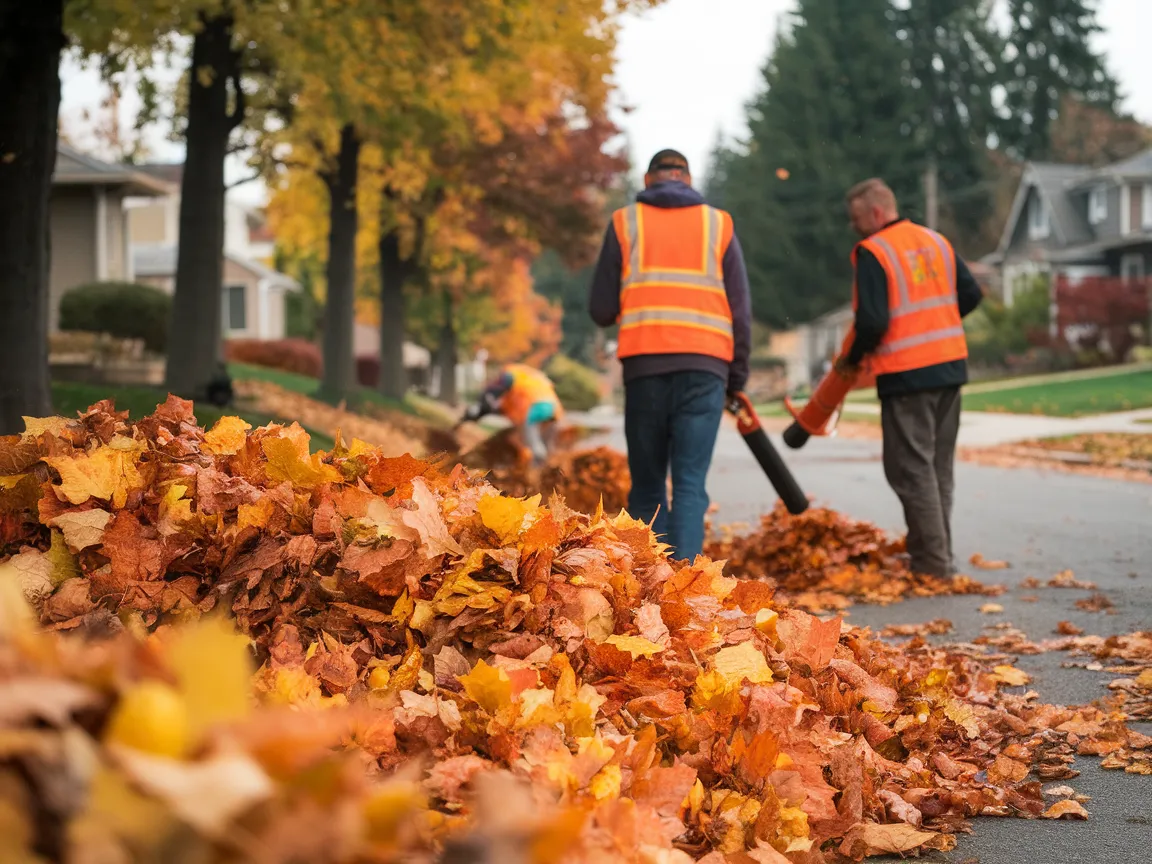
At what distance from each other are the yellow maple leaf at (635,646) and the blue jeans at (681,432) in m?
3.02

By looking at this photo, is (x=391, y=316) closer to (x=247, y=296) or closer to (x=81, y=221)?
(x=81, y=221)

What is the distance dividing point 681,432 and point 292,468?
120 inches

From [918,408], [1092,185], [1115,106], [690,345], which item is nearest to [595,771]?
[690,345]

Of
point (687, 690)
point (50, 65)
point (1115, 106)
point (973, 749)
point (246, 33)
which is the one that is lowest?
point (973, 749)

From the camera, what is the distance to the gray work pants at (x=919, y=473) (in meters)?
7.85

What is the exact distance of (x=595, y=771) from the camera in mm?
2775

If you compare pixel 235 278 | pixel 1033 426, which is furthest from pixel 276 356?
pixel 1033 426

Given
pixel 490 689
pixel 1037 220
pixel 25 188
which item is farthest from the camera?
pixel 1037 220

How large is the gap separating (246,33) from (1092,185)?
157ft

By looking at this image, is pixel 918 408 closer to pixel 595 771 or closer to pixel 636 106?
pixel 595 771

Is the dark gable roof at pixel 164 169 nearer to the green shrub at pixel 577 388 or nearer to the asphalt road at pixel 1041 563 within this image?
the green shrub at pixel 577 388

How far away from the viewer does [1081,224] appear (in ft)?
185

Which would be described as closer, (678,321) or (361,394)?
(678,321)

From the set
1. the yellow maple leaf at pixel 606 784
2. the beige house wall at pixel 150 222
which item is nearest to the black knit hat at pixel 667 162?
the yellow maple leaf at pixel 606 784
